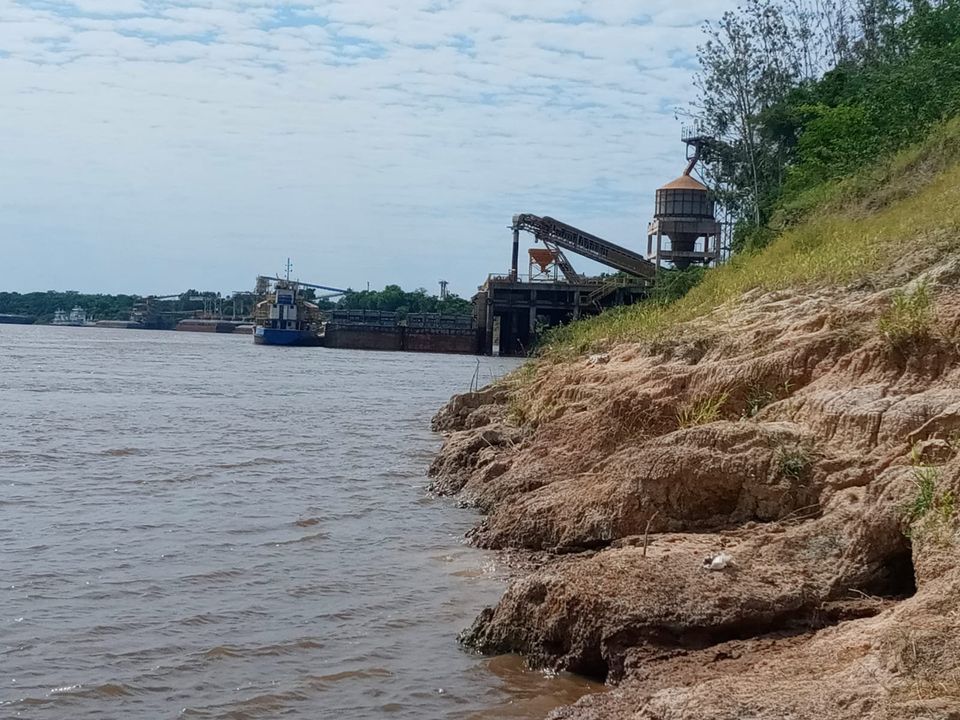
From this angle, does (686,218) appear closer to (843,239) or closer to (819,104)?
(819,104)

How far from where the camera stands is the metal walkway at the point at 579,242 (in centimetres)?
5834

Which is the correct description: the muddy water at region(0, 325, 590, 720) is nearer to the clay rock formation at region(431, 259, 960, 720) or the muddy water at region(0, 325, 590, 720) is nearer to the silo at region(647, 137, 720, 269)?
the clay rock formation at region(431, 259, 960, 720)

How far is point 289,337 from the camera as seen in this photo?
8338cm

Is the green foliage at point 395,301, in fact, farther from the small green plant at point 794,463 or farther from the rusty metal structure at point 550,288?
the small green plant at point 794,463

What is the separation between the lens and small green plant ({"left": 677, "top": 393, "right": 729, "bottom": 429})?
9.09 meters

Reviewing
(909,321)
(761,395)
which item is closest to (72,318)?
(761,395)

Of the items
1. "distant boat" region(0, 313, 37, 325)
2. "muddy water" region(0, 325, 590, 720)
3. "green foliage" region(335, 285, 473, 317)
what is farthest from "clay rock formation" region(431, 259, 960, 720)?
"distant boat" region(0, 313, 37, 325)

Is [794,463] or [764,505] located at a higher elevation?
[794,463]

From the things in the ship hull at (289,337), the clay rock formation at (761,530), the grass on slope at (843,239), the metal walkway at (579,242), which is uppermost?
the metal walkway at (579,242)

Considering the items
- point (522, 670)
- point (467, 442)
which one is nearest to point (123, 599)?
point (522, 670)

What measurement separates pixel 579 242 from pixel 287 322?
31872 millimetres

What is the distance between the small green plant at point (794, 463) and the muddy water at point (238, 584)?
7.32ft

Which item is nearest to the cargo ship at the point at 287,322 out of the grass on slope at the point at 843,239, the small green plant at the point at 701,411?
the grass on slope at the point at 843,239

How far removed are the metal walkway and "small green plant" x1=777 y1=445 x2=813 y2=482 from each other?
50870 mm
